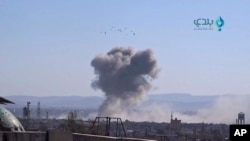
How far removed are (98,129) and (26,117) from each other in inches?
1637

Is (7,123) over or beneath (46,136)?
over

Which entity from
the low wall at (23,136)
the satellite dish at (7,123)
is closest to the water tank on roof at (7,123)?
the satellite dish at (7,123)

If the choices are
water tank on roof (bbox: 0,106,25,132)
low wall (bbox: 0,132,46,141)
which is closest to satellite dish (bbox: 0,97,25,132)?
water tank on roof (bbox: 0,106,25,132)

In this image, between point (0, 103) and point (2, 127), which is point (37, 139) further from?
point (0, 103)

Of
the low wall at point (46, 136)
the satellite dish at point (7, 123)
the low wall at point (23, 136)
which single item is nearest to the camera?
the low wall at point (46, 136)

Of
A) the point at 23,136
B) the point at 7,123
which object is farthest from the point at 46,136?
the point at 7,123

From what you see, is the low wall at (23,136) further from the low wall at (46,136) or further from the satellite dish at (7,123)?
the satellite dish at (7,123)

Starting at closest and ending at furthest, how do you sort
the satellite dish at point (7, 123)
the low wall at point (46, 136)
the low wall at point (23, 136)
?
the low wall at point (46, 136), the low wall at point (23, 136), the satellite dish at point (7, 123)

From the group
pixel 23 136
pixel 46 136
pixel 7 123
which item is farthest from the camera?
pixel 7 123

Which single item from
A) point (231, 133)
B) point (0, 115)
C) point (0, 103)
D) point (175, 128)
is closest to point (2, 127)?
point (0, 115)

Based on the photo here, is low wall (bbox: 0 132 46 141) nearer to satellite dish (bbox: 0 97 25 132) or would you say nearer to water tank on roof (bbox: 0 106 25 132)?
satellite dish (bbox: 0 97 25 132)

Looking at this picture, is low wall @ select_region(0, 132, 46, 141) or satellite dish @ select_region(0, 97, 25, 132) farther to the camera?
satellite dish @ select_region(0, 97, 25, 132)

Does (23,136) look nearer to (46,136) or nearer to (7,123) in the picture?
(46,136)

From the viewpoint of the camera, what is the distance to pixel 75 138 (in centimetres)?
2206
